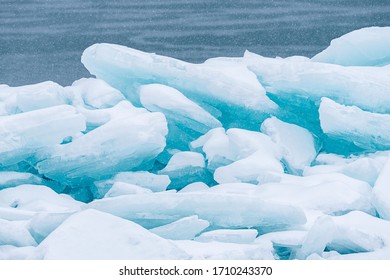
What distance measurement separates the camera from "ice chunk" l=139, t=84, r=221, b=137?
107 inches

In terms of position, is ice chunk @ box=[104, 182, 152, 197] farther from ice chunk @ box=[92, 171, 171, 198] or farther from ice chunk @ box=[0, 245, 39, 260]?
ice chunk @ box=[0, 245, 39, 260]

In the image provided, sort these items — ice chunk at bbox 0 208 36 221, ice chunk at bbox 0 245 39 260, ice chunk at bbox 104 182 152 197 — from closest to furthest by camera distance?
ice chunk at bbox 0 245 39 260 < ice chunk at bbox 0 208 36 221 < ice chunk at bbox 104 182 152 197

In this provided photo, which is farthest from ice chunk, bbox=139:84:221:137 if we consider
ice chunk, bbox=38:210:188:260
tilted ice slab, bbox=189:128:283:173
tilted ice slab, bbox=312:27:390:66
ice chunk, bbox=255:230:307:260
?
ice chunk, bbox=38:210:188:260

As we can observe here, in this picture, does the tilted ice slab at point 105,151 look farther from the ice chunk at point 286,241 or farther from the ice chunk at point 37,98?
the ice chunk at point 286,241

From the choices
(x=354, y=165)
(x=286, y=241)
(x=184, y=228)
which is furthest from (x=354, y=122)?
(x=184, y=228)

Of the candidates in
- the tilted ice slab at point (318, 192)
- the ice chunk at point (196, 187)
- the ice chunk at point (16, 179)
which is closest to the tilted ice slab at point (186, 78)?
the ice chunk at point (196, 187)

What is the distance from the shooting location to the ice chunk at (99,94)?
3096 mm

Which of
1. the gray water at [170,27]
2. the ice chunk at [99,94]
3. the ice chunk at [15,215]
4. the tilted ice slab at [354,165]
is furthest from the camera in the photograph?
the gray water at [170,27]

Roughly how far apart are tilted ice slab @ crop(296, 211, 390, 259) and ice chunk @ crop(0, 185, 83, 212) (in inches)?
32.1

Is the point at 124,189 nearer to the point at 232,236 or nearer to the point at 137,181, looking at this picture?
the point at 137,181

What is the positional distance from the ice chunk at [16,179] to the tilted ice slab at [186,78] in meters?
0.61

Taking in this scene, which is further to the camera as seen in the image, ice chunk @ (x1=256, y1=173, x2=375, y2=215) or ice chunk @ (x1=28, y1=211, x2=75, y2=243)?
ice chunk @ (x1=256, y1=173, x2=375, y2=215)

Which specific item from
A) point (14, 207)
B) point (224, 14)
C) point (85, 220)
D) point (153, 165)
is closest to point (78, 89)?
point (153, 165)
